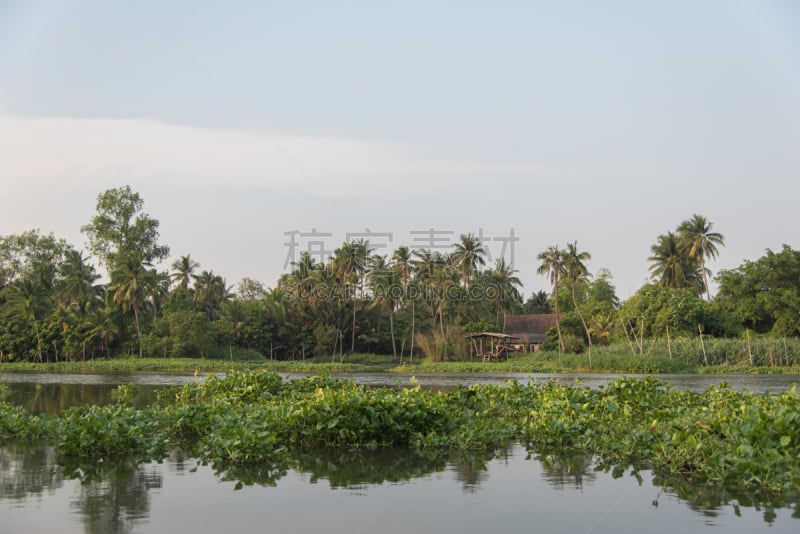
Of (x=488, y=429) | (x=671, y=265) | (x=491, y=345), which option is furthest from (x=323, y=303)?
(x=488, y=429)

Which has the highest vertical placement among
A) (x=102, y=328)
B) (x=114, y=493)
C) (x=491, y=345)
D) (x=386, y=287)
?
(x=386, y=287)

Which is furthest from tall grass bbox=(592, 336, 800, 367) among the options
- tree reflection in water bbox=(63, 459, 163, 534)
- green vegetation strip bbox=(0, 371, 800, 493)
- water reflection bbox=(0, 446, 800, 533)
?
tree reflection in water bbox=(63, 459, 163, 534)

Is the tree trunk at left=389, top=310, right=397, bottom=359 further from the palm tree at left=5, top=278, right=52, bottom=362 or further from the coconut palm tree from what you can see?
the palm tree at left=5, top=278, right=52, bottom=362

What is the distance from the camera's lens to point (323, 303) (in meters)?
55.3

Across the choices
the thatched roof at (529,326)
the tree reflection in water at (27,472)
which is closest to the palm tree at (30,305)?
the thatched roof at (529,326)

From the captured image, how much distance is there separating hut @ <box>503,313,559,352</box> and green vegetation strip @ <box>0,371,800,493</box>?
4167cm

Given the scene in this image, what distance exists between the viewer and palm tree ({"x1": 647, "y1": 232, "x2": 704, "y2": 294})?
52688 mm

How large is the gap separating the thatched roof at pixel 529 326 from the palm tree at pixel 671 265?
8.17 m

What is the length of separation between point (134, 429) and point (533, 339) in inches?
1864

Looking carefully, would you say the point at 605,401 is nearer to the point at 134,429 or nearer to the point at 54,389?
the point at 134,429

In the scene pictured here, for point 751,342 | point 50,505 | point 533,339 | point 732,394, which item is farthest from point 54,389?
point 533,339

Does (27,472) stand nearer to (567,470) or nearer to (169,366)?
(567,470)

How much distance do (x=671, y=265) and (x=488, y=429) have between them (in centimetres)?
4579

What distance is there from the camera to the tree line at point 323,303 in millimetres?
44031
